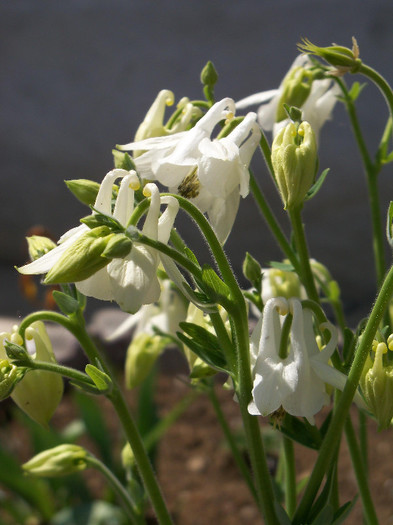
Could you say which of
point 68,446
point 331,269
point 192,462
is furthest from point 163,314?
point 331,269

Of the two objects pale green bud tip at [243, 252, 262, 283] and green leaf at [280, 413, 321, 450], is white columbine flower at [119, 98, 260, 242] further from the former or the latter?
green leaf at [280, 413, 321, 450]

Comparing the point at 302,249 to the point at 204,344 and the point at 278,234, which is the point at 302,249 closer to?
the point at 278,234

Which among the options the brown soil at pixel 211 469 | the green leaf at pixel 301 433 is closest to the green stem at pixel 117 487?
the green leaf at pixel 301 433

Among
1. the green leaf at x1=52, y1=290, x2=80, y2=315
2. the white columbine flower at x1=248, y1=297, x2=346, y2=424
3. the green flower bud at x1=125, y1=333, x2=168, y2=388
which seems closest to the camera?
the white columbine flower at x1=248, y1=297, x2=346, y2=424

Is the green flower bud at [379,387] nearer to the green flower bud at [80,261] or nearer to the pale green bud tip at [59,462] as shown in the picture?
the green flower bud at [80,261]

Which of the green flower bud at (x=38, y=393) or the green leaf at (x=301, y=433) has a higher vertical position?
the green flower bud at (x=38, y=393)

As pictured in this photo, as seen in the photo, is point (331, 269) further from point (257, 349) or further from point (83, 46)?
point (257, 349)

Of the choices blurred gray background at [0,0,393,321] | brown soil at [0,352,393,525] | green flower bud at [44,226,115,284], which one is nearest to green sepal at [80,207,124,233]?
green flower bud at [44,226,115,284]
